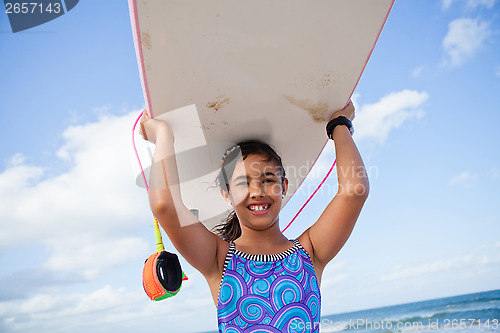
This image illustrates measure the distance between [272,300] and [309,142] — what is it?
2.98 ft

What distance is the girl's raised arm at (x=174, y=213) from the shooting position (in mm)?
1549

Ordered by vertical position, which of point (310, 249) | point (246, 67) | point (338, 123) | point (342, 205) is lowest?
point (310, 249)

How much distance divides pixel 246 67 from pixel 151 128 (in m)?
0.51

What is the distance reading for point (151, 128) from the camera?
5.90 ft

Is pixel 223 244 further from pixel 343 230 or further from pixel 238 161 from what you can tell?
pixel 343 230

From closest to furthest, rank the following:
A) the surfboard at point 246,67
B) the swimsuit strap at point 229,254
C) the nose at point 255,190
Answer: the surfboard at point 246,67
the swimsuit strap at point 229,254
the nose at point 255,190

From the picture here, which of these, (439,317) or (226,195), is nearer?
(226,195)

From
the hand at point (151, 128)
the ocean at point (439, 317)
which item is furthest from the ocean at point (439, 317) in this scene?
the hand at point (151, 128)

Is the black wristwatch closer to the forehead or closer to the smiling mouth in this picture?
the forehead

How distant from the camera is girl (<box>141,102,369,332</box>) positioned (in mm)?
1605

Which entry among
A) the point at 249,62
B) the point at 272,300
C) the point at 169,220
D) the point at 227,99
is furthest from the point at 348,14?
the point at 272,300

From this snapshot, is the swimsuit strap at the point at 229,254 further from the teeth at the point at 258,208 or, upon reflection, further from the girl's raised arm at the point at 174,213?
the teeth at the point at 258,208

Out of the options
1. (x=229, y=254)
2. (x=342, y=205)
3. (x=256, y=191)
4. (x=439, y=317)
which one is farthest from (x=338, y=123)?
(x=439, y=317)

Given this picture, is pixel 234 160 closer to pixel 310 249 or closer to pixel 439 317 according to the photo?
pixel 310 249
